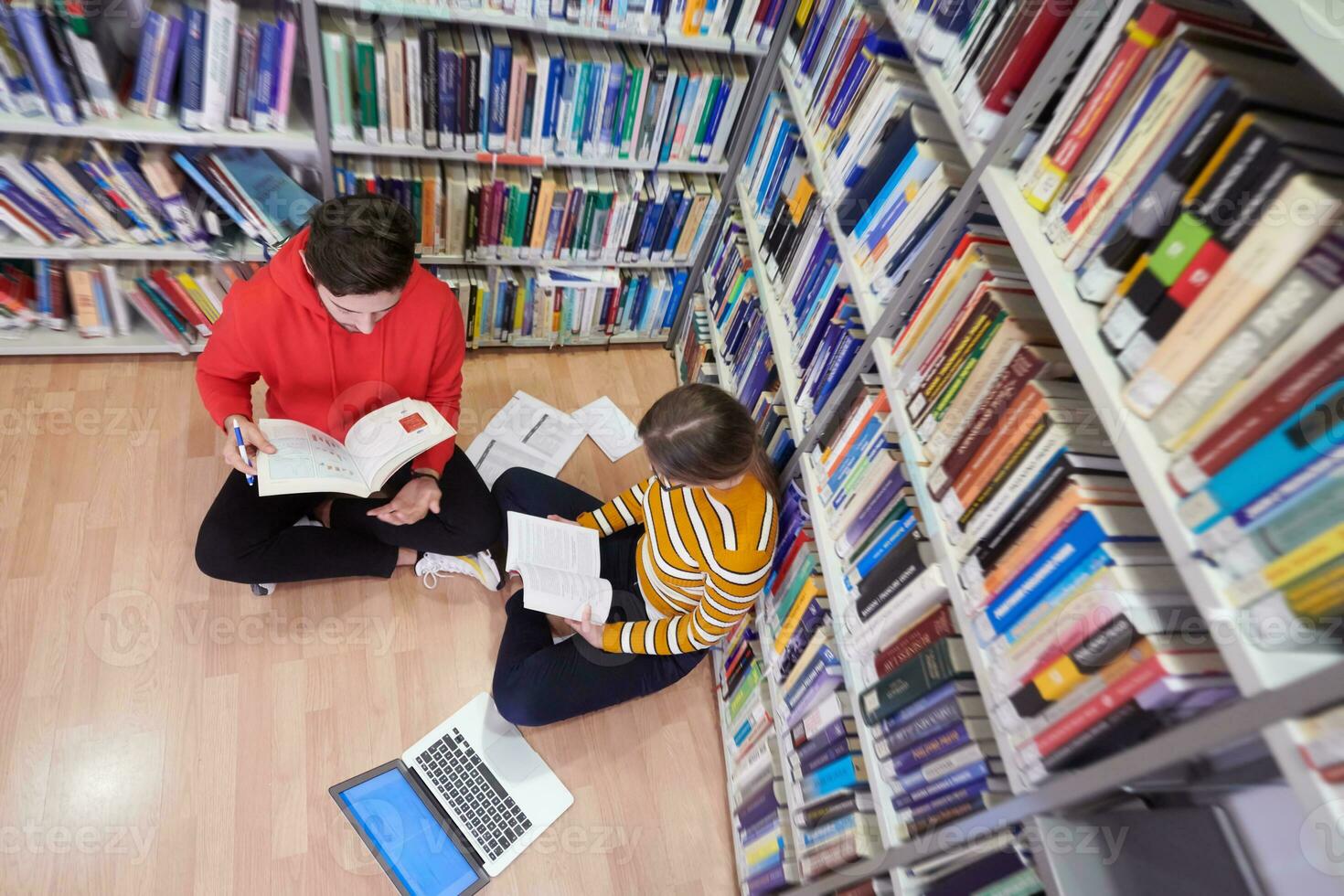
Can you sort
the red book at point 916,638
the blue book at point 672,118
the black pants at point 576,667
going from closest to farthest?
Result: the red book at point 916,638
the black pants at point 576,667
the blue book at point 672,118

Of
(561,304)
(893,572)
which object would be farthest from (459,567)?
(893,572)

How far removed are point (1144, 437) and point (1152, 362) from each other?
0.07 metres

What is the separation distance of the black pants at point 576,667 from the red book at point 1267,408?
1.24 meters

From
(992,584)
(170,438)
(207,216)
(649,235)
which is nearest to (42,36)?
(207,216)

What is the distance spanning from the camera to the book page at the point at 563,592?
1521 mm

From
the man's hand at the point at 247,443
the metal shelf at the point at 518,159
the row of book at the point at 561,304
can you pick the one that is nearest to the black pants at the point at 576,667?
the man's hand at the point at 247,443

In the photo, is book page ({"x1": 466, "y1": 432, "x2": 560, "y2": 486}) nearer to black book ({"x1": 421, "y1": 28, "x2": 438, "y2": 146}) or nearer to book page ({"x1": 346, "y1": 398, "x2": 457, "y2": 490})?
book page ({"x1": 346, "y1": 398, "x2": 457, "y2": 490})

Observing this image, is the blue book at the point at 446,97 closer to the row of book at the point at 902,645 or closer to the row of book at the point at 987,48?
the row of book at the point at 987,48

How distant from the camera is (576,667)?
1682 mm

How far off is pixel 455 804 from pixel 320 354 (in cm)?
104

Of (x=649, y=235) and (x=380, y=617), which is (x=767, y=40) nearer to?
(x=649, y=235)

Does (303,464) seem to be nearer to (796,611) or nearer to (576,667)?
(576,667)

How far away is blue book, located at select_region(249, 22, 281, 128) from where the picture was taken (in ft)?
4.87

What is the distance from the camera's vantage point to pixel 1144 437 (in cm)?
73
